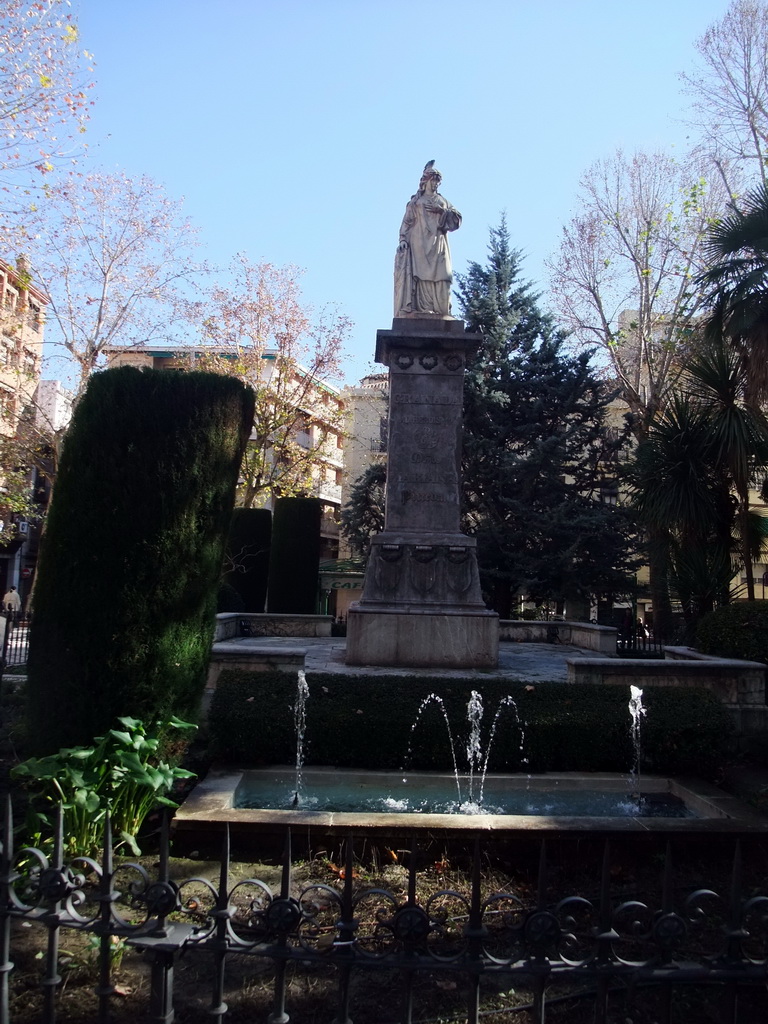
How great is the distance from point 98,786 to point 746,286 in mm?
11447

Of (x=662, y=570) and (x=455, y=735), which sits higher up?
(x=662, y=570)

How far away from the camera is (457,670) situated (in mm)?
10047

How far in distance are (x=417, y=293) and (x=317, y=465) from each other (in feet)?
58.3

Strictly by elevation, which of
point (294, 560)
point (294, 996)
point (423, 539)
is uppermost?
point (423, 539)

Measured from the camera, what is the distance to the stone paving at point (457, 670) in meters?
8.95

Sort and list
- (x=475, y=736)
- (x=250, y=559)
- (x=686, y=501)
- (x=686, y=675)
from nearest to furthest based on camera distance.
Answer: (x=475, y=736) < (x=686, y=675) < (x=686, y=501) < (x=250, y=559)

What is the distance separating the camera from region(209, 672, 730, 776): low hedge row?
275 inches

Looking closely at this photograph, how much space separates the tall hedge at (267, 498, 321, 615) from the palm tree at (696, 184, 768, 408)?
12589mm

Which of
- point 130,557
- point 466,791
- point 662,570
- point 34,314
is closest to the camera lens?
point 130,557

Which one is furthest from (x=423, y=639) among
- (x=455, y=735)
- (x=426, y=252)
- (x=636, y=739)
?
(x=426, y=252)

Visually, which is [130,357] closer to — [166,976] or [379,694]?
[379,694]

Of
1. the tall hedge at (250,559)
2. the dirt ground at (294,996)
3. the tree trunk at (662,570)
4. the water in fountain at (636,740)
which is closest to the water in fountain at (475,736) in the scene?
the water in fountain at (636,740)

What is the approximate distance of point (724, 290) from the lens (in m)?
12.1

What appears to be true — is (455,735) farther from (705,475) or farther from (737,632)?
(705,475)
